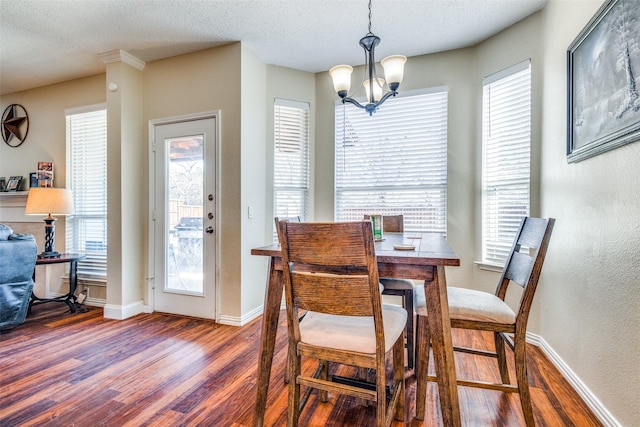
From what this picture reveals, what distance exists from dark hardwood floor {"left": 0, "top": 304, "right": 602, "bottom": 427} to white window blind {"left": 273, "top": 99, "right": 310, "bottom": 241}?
1.35 meters

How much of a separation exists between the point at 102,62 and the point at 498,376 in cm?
459

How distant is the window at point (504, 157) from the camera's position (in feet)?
8.43

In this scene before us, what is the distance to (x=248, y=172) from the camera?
2.96 m

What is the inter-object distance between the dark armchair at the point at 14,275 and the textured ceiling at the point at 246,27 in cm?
182

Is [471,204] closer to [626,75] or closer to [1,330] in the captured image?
[626,75]

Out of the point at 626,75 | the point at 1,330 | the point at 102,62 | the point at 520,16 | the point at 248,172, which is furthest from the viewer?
the point at 102,62

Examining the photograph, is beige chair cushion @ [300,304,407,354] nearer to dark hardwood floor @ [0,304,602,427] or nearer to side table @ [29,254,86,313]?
dark hardwood floor @ [0,304,602,427]

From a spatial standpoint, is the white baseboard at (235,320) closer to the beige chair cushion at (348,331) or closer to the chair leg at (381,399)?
the beige chair cushion at (348,331)

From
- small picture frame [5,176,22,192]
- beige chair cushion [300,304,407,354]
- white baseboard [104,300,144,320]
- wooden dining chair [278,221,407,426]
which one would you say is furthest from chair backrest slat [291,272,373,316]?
small picture frame [5,176,22,192]

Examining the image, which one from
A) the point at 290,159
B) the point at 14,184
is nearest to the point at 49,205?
the point at 14,184

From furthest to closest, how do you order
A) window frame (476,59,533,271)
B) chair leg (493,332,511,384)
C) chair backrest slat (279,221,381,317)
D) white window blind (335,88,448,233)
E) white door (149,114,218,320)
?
1. white window blind (335,88,448,233)
2. white door (149,114,218,320)
3. window frame (476,59,533,271)
4. chair leg (493,332,511,384)
5. chair backrest slat (279,221,381,317)

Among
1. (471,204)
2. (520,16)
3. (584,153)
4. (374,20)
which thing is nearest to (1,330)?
(374,20)

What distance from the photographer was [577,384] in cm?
177

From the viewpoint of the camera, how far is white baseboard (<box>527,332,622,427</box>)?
4.85ft
